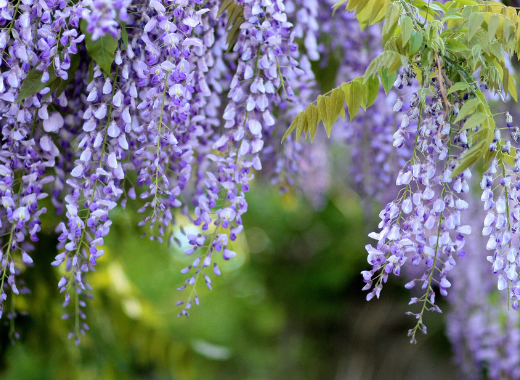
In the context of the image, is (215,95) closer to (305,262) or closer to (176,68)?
(176,68)

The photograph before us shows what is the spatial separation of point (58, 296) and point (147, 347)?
584mm

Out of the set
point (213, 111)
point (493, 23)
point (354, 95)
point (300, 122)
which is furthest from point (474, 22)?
point (213, 111)

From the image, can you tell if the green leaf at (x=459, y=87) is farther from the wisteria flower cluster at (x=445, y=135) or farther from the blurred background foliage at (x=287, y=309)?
the blurred background foliage at (x=287, y=309)

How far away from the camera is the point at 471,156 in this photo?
0.80 m

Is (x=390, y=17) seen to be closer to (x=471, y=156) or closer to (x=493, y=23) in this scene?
(x=493, y=23)

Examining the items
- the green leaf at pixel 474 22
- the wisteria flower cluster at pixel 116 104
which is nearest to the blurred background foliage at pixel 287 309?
the wisteria flower cluster at pixel 116 104

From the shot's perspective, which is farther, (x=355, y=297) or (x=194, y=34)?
(x=355, y=297)

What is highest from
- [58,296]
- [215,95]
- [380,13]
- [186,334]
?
[380,13]

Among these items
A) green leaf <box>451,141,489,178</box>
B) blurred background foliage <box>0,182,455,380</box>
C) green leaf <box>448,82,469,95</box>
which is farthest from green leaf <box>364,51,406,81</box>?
blurred background foliage <box>0,182,455,380</box>

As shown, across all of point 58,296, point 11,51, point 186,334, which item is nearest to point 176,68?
point 11,51

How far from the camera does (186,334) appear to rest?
2.86 m

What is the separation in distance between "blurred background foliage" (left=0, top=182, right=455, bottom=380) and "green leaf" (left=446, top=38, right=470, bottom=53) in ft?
5.11

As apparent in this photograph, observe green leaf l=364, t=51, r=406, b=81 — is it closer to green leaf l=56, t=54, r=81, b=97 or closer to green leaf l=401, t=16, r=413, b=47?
green leaf l=401, t=16, r=413, b=47

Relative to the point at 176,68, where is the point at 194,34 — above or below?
above
